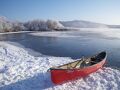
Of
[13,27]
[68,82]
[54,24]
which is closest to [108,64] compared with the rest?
[68,82]

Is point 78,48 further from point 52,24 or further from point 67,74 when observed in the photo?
A: point 52,24

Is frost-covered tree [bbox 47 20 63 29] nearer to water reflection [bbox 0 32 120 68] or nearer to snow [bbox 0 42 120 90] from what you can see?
water reflection [bbox 0 32 120 68]

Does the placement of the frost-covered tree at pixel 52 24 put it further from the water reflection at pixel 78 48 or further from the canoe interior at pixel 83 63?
the canoe interior at pixel 83 63

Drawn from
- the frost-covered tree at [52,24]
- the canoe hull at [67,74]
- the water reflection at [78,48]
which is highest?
the frost-covered tree at [52,24]

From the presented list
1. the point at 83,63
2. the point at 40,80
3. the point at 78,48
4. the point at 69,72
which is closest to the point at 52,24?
the point at 78,48

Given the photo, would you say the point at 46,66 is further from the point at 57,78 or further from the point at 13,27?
the point at 13,27

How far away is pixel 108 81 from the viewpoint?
599 inches

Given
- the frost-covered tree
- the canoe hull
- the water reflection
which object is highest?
the frost-covered tree

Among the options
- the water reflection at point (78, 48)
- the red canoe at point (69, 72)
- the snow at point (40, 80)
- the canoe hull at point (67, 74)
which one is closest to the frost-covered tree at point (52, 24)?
the water reflection at point (78, 48)

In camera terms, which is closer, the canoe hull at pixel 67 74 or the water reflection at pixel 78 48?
the canoe hull at pixel 67 74

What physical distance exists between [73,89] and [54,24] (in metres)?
97.4

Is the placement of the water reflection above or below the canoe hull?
below

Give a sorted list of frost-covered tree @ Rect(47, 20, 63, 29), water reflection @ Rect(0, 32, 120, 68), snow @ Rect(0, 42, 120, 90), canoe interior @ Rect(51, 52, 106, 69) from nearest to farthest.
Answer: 1. snow @ Rect(0, 42, 120, 90)
2. canoe interior @ Rect(51, 52, 106, 69)
3. water reflection @ Rect(0, 32, 120, 68)
4. frost-covered tree @ Rect(47, 20, 63, 29)

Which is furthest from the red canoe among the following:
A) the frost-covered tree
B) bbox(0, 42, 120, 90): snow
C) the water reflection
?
the frost-covered tree
